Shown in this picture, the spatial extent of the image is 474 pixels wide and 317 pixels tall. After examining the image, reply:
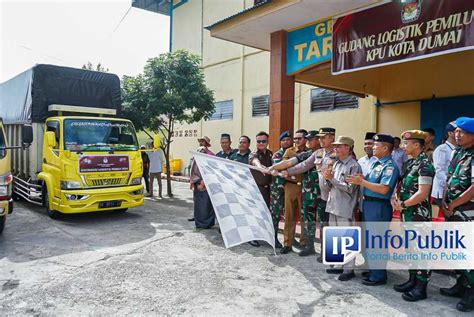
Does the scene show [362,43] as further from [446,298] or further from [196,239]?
[196,239]

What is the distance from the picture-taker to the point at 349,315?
315cm

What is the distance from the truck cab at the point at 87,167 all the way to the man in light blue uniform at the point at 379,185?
Answer: 15.5ft

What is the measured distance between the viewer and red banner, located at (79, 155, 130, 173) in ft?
21.1

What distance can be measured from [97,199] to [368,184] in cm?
494

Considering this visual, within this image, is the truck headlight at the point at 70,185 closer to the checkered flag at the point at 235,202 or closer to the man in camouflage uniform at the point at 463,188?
the checkered flag at the point at 235,202

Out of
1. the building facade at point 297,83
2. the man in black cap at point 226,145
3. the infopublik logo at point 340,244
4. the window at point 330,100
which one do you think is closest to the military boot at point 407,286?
the infopublik logo at point 340,244

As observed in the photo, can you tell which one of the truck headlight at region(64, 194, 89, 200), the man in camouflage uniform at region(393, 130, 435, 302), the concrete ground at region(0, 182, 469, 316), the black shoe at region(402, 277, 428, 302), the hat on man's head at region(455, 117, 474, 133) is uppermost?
the hat on man's head at region(455, 117, 474, 133)

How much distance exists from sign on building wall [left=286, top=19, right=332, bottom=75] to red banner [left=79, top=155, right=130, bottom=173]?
3.70 metres

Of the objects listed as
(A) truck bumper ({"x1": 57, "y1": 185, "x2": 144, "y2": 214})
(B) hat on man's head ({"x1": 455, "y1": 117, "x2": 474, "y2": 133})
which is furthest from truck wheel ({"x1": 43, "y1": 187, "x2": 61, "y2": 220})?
(B) hat on man's head ({"x1": 455, "y1": 117, "x2": 474, "y2": 133})

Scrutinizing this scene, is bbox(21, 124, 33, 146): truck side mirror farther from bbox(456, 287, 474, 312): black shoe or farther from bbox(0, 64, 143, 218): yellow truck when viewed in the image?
bbox(456, 287, 474, 312): black shoe

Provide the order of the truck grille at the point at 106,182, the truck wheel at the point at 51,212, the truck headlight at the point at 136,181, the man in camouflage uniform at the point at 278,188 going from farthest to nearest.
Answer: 1. the truck headlight at the point at 136,181
2. the truck wheel at the point at 51,212
3. the truck grille at the point at 106,182
4. the man in camouflage uniform at the point at 278,188

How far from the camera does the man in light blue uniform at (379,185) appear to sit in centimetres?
367

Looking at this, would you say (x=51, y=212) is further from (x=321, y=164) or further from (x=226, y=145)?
(x=321, y=164)

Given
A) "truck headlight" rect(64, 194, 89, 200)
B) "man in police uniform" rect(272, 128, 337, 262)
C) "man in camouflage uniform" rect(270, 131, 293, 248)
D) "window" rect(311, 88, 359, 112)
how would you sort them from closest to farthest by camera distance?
1. "man in police uniform" rect(272, 128, 337, 262)
2. "man in camouflage uniform" rect(270, 131, 293, 248)
3. "truck headlight" rect(64, 194, 89, 200)
4. "window" rect(311, 88, 359, 112)
